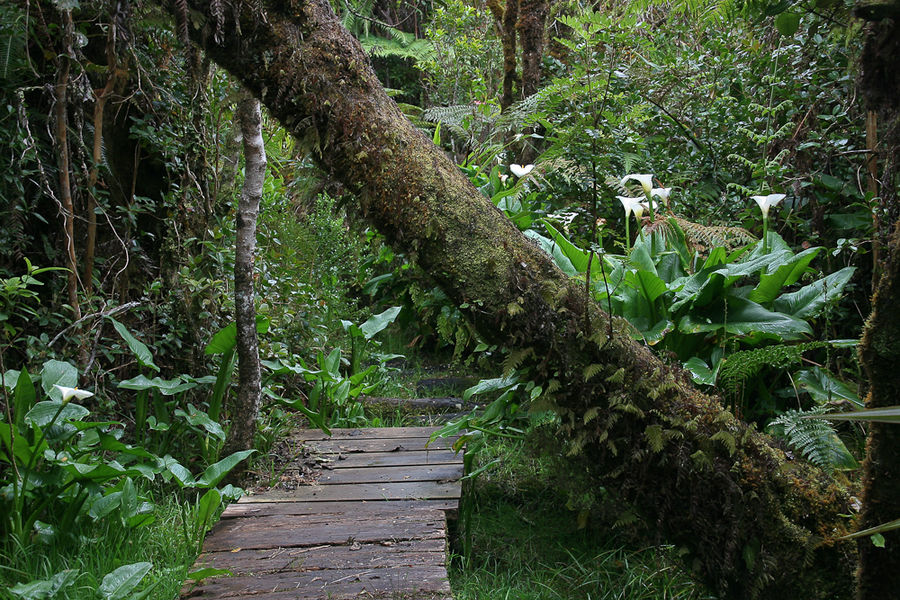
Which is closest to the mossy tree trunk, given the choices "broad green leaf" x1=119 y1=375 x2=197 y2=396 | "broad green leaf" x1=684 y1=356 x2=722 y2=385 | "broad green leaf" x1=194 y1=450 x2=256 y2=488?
"broad green leaf" x1=684 y1=356 x2=722 y2=385

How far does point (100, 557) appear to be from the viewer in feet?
6.93

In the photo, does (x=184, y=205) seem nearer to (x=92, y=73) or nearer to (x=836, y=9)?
(x=92, y=73)

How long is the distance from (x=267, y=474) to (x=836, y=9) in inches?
107

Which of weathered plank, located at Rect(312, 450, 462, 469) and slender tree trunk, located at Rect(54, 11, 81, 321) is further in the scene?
weathered plank, located at Rect(312, 450, 462, 469)

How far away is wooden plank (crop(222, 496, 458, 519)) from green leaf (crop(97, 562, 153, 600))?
573 millimetres

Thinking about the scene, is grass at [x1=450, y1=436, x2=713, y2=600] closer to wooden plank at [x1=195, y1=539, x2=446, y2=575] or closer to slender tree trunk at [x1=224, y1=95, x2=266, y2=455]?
wooden plank at [x1=195, y1=539, x2=446, y2=575]

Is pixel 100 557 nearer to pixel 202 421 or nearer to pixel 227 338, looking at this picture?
pixel 202 421

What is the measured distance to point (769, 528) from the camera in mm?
1902

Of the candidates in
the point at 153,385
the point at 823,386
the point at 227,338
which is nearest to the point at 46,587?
the point at 153,385

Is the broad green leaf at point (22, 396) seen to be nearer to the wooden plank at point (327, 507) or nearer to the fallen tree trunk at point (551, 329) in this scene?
the wooden plank at point (327, 507)

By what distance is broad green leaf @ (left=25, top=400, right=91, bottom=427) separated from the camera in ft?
7.23

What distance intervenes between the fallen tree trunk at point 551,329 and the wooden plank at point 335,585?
635 mm

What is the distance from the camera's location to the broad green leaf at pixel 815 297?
275cm

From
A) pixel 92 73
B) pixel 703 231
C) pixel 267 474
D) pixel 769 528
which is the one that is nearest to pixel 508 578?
pixel 769 528
